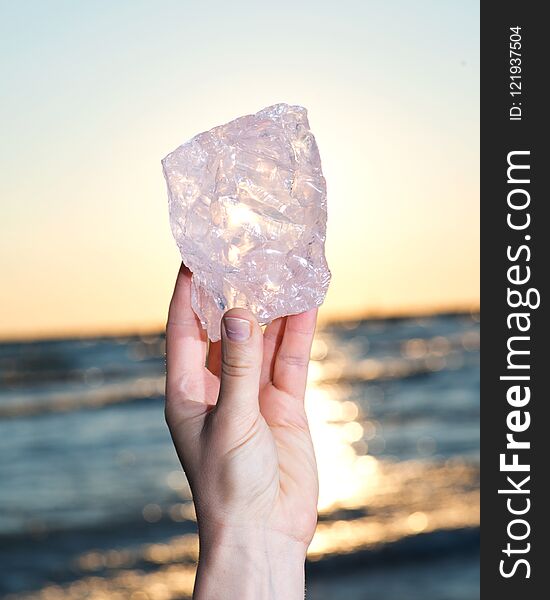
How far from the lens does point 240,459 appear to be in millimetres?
2613

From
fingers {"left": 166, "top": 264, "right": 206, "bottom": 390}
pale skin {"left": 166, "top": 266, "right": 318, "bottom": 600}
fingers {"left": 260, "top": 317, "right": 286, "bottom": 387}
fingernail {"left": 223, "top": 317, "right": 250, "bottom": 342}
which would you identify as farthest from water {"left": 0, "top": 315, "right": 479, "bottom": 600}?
fingernail {"left": 223, "top": 317, "right": 250, "bottom": 342}

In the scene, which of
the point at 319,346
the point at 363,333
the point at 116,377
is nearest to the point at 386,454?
the point at 116,377

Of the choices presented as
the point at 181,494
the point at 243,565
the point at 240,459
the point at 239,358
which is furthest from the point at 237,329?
the point at 181,494

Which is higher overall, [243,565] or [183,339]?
[183,339]

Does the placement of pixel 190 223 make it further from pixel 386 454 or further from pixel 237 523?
pixel 386 454

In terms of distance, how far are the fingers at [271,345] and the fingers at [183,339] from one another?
0.93ft

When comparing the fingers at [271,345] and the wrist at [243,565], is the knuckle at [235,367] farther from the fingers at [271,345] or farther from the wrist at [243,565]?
the fingers at [271,345]

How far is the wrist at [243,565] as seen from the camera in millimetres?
2641

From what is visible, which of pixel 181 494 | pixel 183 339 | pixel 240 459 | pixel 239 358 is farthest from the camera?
pixel 181 494

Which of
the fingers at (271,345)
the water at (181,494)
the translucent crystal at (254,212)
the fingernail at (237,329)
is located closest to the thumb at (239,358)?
the fingernail at (237,329)

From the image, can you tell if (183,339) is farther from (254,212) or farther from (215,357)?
(254,212)

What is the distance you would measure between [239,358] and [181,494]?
809 centimetres

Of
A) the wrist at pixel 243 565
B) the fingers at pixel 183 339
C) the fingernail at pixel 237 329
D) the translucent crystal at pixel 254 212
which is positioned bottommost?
the wrist at pixel 243 565

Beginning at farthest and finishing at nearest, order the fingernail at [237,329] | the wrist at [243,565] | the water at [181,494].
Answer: the water at [181,494], the wrist at [243,565], the fingernail at [237,329]
